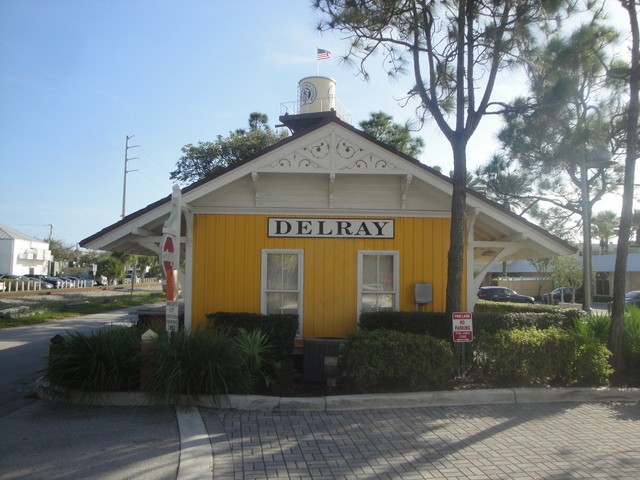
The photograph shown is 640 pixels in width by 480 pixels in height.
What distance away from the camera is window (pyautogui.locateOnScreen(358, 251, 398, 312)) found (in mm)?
10352

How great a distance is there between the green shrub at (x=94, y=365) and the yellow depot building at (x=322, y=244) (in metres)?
2.69

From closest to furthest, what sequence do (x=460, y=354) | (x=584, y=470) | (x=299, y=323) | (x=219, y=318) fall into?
(x=584, y=470) → (x=460, y=354) → (x=219, y=318) → (x=299, y=323)

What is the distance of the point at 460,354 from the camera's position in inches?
326

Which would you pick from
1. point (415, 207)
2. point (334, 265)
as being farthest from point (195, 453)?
point (415, 207)

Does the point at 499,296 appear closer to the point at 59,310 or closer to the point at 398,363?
the point at 59,310

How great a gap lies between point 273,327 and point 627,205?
681 cm

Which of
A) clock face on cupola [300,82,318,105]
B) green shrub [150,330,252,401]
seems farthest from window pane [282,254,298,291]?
clock face on cupola [300,82,318,105]

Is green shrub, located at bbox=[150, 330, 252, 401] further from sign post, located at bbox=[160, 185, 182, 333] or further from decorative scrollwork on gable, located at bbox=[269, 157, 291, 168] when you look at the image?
decorative scrollwork on gable, located at bbox=[269, 157, 291, 168]

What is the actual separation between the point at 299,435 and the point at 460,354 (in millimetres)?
3414

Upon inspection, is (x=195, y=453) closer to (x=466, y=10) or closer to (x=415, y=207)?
(x=415, y=207)

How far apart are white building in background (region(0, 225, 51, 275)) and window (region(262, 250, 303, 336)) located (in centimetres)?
7638

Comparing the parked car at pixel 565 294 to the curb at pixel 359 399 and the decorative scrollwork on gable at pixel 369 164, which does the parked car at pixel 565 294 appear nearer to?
the decorative scrollwork on gable at pixel 369 164

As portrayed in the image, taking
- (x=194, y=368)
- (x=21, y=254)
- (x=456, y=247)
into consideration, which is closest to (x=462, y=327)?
(x=456, y=247)

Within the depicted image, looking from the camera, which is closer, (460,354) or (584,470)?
(584,470)
